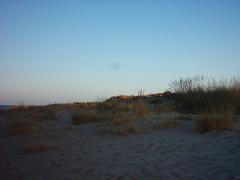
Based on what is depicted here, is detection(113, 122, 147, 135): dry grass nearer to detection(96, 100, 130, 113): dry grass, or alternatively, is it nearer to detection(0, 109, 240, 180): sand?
detection(0, 109, 240, 180): sand

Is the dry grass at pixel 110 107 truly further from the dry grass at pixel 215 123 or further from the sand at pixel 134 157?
the dry grass at pixel 215 123

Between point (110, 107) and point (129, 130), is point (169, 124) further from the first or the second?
point (110, 107)

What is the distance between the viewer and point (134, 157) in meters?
6.47

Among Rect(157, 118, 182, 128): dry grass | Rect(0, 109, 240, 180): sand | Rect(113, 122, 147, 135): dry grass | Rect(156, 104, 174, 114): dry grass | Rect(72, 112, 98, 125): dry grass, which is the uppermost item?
Rect(156, 104, 174, 114): dry grass

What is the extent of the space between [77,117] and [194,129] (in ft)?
18.1

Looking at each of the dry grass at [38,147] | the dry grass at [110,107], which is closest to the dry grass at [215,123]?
the dry grass at [38,147]

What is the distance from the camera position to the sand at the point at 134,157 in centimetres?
527

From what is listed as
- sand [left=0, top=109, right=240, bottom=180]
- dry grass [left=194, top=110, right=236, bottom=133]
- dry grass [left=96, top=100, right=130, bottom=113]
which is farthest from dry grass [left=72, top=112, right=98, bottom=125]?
dry grass [left=194, top=110, right=236, bottom=133]

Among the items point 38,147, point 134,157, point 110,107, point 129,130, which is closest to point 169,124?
point 129,130

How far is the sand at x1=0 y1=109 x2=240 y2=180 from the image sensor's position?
17.3 ft

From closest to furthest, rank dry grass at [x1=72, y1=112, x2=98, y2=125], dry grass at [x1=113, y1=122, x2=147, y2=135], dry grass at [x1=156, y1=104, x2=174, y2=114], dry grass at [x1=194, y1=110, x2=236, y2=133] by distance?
dry grass at [x1=194, y1=110, x2=236, y2=133] → dry grass at [x1=113, y1=122, x2=147, y2=135] → dry grass at [x1=72, y1=112, x2=98, y2=125] → dry grass at [x1=156, y1=104, x2=174, y2=114]

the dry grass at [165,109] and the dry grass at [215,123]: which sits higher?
the dry grass at [165,109]

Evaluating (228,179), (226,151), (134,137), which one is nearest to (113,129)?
(134,137)

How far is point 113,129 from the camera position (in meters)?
9.37
